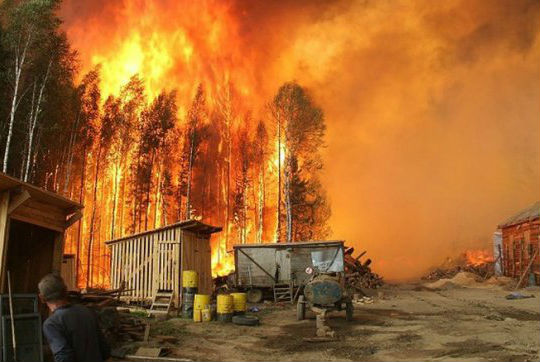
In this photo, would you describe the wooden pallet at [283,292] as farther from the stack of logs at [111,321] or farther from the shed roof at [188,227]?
the stack of logs at [111,321]

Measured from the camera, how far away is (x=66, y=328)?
163 inches

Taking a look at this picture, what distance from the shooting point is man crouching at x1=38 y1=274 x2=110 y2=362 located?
410cm

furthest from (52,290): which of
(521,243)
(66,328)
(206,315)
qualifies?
(521,243)

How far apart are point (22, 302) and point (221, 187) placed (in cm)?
3636

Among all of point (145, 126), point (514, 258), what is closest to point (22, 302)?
point (145, 126)

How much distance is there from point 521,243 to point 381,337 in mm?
25538

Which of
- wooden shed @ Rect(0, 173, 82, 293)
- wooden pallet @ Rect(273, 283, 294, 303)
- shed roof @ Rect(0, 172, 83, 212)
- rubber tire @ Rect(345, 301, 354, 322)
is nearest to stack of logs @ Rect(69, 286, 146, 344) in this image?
wooden shed @ Rect(0, 173, 82, 293)

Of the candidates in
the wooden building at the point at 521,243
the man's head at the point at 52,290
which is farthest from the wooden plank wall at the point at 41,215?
the wooden building at the point at 521,243

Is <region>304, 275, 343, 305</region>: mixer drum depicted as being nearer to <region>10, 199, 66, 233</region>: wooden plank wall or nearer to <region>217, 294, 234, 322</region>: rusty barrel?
<region>217, 294, 234, 322</region>: rusty barrel

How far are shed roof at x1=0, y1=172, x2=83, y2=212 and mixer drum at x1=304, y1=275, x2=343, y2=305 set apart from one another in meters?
7.36

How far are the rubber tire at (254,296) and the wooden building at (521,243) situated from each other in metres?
17.3

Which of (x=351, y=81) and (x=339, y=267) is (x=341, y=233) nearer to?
(x=351, y=81)

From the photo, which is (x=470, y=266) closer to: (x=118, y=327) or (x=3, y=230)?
(x=118, y=327)

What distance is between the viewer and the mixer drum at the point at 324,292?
48.3ft
